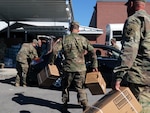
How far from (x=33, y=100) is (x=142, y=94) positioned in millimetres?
5138

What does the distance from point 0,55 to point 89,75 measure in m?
14.6

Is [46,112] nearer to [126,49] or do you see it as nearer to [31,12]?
[126,49]

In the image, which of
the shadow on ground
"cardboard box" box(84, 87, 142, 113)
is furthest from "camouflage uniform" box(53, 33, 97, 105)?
"cardboard box" box(84, 87, 142, 113)

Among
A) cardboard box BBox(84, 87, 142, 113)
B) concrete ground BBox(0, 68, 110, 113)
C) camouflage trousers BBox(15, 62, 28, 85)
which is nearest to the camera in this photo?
cardboard box BBox(84, 87, 142, 113)

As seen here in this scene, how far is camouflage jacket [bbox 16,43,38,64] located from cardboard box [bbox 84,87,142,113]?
7.62m

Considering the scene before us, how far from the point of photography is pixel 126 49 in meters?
3.95

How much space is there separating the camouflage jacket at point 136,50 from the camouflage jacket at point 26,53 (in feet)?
24.5

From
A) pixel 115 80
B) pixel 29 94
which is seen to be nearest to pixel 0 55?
pixel 29 94

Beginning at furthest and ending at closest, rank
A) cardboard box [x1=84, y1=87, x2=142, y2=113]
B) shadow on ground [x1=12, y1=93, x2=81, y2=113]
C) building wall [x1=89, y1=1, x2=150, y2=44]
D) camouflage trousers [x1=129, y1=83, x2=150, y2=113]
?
1. building wall [x1=89, y1=1, x2=150, y2=44]
2. shadow on ground [x1=12, y1=93, x2=81, y2=113]
3. camouflage trousers [x1=129, y1=83, x2=150, y2=113]
4. cardboard box [x1=84, y1=87, x2=142, y2=113]

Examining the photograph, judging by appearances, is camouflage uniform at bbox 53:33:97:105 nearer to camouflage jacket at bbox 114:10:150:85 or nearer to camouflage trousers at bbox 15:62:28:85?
camouflage jacket at bbox 114:10:150:85

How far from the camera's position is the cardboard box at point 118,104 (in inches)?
143

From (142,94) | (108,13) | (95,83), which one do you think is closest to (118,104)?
(142,94)

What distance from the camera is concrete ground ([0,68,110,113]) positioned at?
762 centimetres

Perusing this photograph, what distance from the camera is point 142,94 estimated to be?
4.16 m
